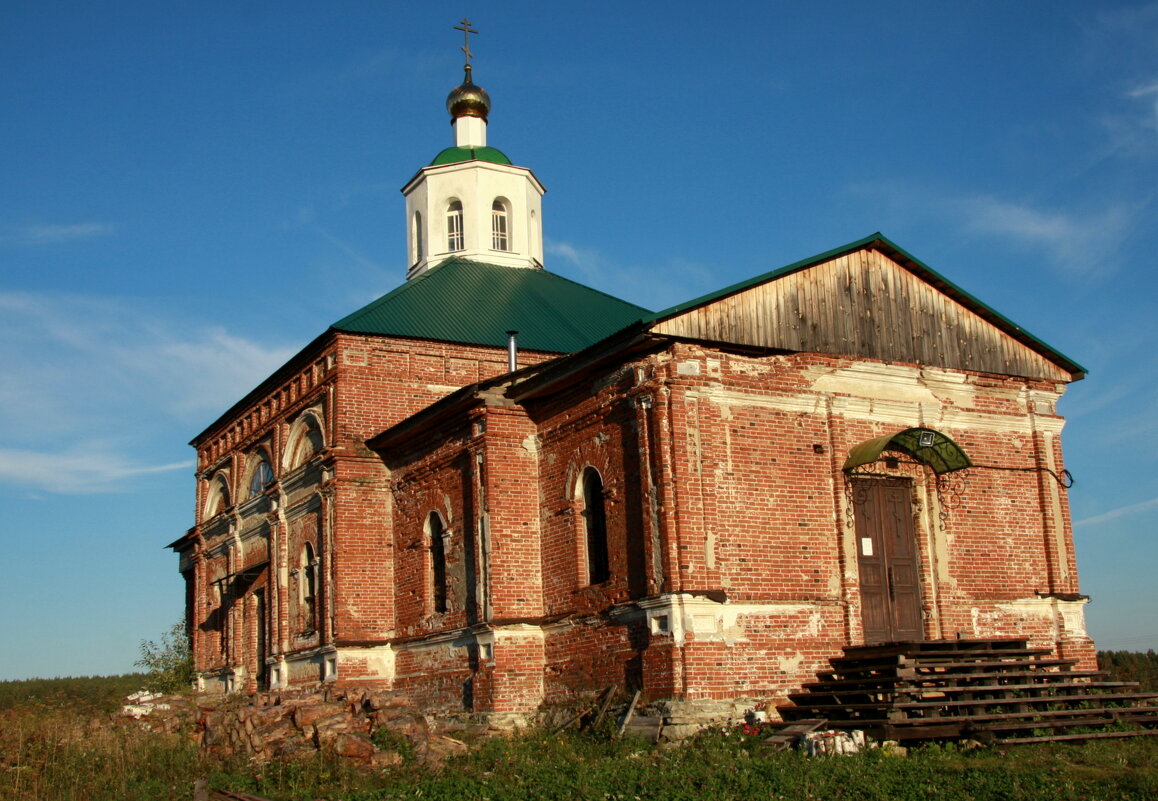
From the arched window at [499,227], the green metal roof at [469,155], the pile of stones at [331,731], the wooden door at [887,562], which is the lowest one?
the pile of stones at [331,731]

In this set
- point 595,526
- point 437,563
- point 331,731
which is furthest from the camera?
point 437,563

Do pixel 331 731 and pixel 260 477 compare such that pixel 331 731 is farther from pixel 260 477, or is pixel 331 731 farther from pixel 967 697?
pixel 260 477

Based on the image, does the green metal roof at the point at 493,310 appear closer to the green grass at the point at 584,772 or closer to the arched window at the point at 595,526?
the arched window at the point at 595,526

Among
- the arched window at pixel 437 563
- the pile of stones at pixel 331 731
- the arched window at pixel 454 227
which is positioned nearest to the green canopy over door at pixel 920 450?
the pile of stones at pixel 331 731

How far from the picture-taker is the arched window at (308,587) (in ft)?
74.4

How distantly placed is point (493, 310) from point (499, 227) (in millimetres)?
5314

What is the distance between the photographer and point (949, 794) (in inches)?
425

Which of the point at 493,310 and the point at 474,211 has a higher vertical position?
the point at 474,211

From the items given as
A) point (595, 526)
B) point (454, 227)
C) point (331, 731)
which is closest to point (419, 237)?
point (454, 227)

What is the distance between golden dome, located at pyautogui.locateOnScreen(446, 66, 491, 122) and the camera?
3086 centimetres

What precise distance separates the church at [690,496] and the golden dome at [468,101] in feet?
32.1

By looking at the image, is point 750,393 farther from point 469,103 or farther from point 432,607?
point 469,103

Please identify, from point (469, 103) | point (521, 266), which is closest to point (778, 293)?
point (521, 266)

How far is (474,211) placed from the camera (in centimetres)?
2891
